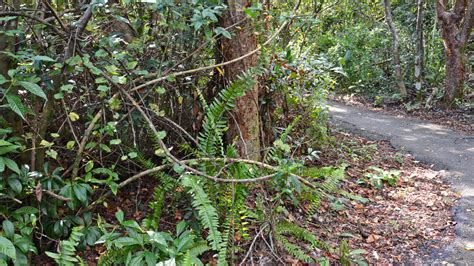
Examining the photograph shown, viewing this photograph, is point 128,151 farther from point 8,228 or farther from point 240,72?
point 240,72

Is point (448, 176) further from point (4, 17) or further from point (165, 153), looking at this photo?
point (4, 17)

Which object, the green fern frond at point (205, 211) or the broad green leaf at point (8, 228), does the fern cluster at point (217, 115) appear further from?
the broad green leaf at point (8, 228)

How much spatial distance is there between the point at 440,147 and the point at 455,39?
195 inches

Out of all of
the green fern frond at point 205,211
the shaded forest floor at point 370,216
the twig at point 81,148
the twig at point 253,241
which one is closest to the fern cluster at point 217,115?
the green fern frond at point 205,211

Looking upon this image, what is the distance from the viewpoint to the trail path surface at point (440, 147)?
15.3ft

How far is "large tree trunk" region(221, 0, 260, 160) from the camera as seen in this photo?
4.61 metres

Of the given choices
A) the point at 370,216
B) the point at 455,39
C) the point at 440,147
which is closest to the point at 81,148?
the point at 370,216

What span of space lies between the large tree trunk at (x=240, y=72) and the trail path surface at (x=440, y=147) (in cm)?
236

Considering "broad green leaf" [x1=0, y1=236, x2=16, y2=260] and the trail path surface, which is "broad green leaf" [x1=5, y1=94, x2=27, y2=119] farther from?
the trail path surface

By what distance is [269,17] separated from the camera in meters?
5.65

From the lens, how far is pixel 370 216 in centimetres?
528

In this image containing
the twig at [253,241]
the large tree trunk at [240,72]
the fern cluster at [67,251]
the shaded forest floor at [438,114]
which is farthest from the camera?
the shaded forest floor at [438,114]

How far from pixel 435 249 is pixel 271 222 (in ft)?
6.75

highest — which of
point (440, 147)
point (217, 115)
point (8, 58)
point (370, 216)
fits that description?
point (8, 58)
